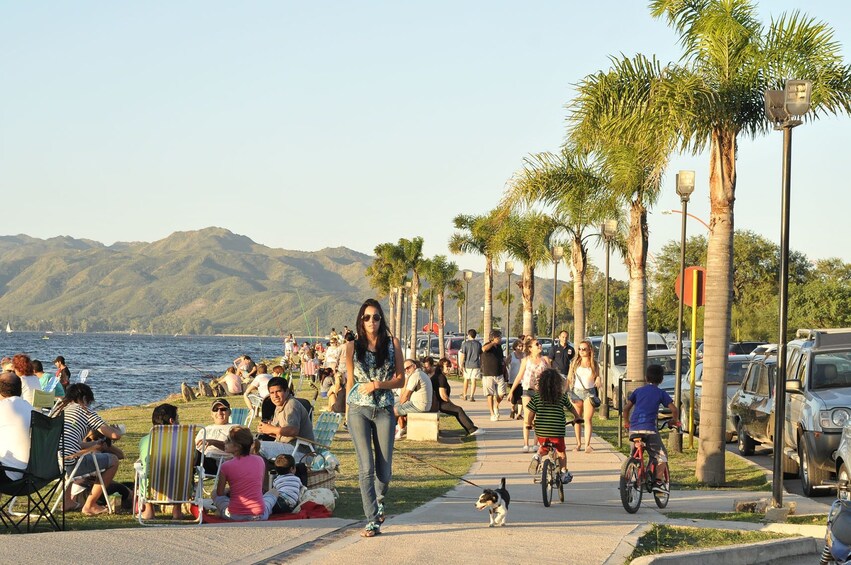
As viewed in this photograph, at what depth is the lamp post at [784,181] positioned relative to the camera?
1283 cm

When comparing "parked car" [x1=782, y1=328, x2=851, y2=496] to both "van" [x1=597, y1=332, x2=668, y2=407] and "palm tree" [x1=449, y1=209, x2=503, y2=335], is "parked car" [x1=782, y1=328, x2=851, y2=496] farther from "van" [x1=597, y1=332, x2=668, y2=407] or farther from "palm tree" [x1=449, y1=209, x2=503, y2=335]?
"palm tree" [x1=449, y1=209, x2=503, y2=335]

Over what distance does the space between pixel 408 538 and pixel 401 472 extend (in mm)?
6062

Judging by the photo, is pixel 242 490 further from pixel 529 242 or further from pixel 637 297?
pixel 529 242

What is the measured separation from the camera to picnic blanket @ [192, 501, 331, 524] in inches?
456

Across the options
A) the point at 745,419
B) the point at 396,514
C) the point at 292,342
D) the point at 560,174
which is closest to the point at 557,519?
the point at 396,514

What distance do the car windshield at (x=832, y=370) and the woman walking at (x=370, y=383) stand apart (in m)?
7.44

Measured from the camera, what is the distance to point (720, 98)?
16375 mm

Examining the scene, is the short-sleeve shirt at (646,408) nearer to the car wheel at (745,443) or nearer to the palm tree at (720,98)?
the palm tree at (720,98)

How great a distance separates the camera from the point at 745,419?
2017 cm

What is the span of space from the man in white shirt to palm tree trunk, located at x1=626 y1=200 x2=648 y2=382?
1557 centimetres

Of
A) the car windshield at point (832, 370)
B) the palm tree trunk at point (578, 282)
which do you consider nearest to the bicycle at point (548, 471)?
the car windshield at point (832, 370)

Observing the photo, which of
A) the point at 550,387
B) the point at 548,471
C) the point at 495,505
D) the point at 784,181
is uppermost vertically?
the point at 784,181

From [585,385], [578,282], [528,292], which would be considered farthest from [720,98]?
[528,292]

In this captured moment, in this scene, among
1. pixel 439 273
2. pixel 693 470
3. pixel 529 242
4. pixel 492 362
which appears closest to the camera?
pixel 693 470
